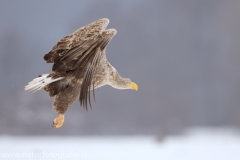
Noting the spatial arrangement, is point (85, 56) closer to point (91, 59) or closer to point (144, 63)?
point (91, 59)

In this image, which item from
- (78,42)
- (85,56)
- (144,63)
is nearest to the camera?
(85,56)

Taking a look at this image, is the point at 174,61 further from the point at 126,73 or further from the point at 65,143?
the point at 65,143

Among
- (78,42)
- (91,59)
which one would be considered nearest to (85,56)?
(91,59)

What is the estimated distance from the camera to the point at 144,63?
470 cm

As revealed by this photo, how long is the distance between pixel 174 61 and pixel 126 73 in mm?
785

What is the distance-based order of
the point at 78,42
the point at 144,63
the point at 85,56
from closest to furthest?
1. the point at 85,56
2. the point at 78,42
3. the point at 144,63

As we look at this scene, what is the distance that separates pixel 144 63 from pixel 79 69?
2.40 metres

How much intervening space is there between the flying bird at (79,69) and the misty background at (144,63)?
1.35 metres

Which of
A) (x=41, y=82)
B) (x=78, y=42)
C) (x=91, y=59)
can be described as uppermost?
(x=78, y=42)

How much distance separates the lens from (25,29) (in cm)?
419

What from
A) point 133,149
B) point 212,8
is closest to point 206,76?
point 212,8

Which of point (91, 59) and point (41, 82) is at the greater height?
point (91, 59)

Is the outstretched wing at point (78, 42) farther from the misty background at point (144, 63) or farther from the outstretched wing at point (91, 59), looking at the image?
the misty background at point (144, 63)

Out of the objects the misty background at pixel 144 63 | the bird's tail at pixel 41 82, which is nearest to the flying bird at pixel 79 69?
the bird's tail at pixel 41 82
